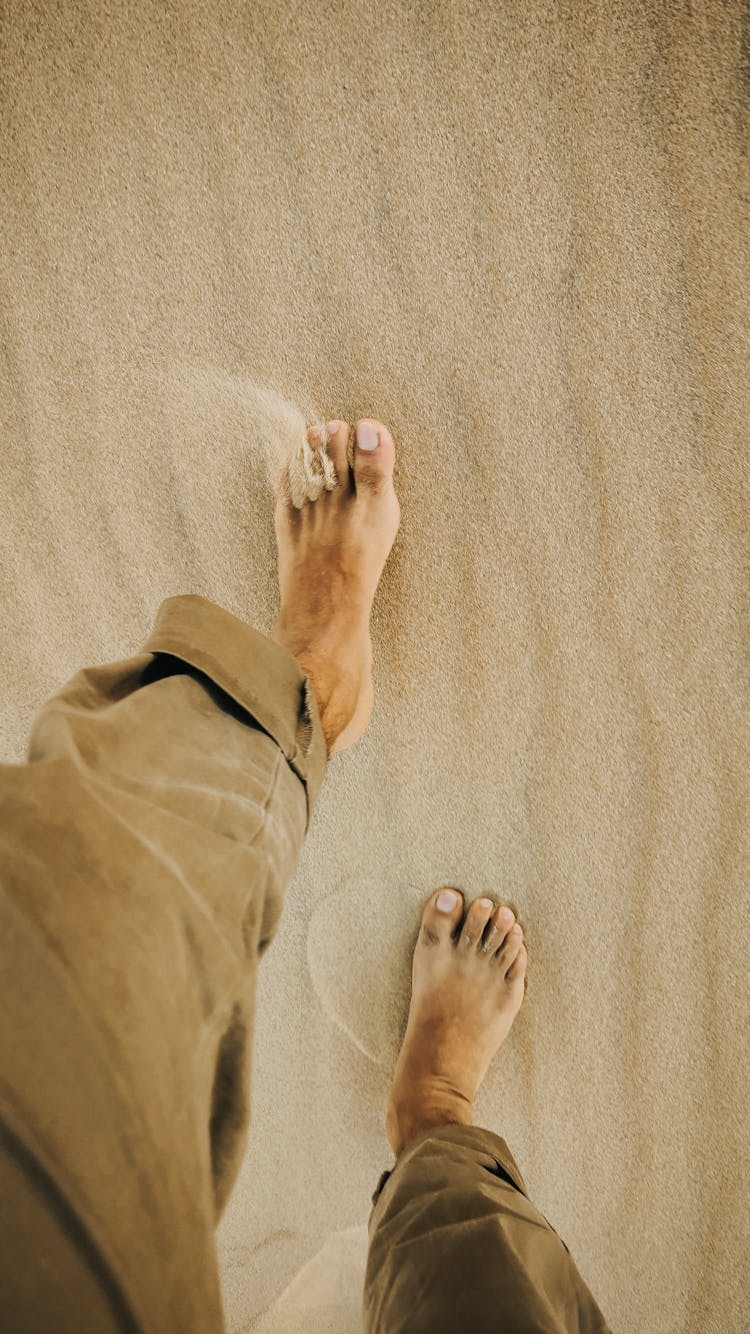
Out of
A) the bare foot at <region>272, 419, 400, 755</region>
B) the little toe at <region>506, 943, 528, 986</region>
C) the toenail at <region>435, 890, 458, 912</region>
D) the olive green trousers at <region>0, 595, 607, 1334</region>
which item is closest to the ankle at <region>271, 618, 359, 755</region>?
the bare foot at <region>272, 419, 400, 755</region>

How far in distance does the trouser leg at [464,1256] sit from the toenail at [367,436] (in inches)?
32.3

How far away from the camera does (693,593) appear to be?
919mm

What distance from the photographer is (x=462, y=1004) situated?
3.30 ft

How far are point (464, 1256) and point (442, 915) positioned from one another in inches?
14.7

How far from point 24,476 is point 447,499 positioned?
551mm

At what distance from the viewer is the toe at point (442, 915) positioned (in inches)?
39.2

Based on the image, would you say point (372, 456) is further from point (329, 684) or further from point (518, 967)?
point (518, 967)

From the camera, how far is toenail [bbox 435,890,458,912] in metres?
0.99

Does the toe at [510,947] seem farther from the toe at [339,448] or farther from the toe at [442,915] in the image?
the toe at [339,448]

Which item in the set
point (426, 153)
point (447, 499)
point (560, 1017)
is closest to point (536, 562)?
point (447, 499)

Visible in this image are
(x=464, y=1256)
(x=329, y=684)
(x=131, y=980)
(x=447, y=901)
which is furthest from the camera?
(x=447, y=901)

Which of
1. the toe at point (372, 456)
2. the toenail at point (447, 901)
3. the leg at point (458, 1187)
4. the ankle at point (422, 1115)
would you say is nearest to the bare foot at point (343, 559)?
the toe at point (372, 456)

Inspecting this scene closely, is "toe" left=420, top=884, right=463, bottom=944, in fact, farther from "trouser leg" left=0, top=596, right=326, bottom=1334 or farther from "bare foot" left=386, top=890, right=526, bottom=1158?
"trouser leg" left=0, top=596, right=326, bottom=1334

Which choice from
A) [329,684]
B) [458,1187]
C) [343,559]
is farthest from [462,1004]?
[343,559]
